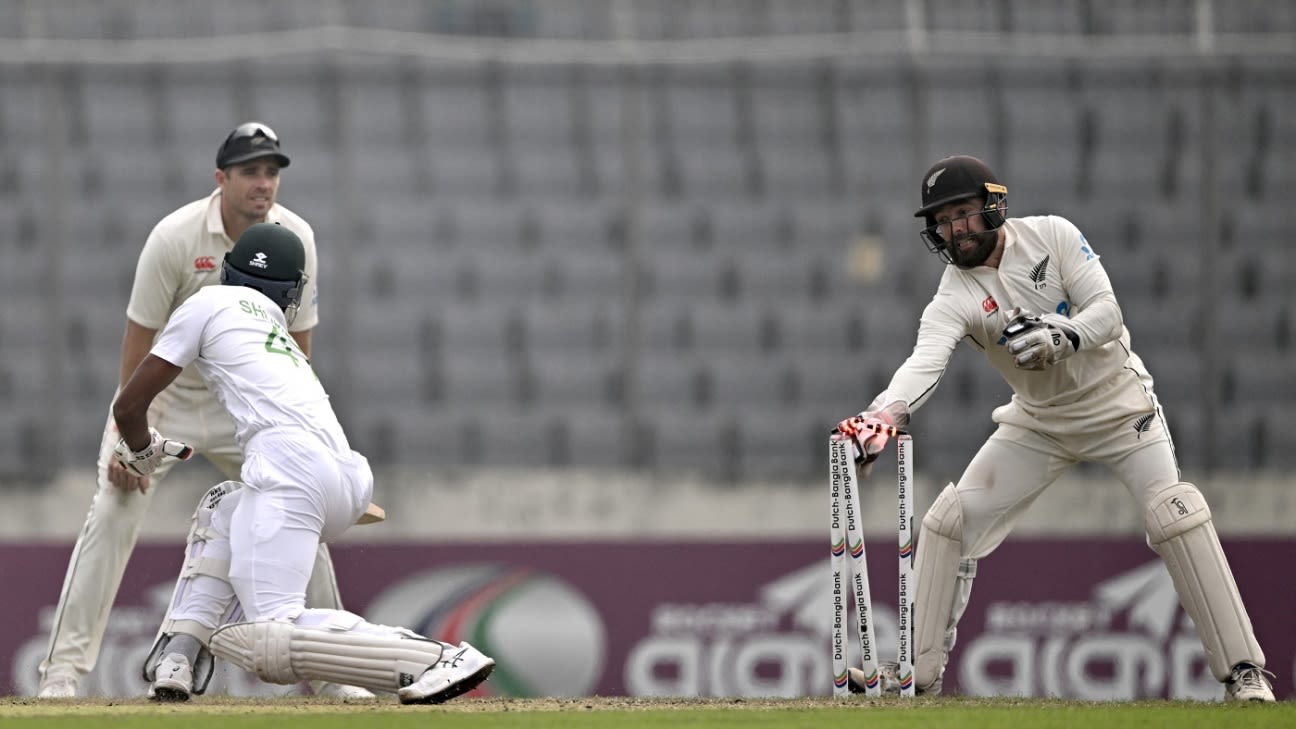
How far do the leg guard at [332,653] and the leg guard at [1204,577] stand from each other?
2.23 metres

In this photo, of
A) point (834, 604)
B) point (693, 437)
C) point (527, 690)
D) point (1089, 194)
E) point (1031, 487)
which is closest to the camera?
point (834, 604)

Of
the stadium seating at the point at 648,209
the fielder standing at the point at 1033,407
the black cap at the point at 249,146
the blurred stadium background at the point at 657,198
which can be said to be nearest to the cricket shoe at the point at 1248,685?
the fielder standing at the point at 1033,407

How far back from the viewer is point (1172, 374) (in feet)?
31.0

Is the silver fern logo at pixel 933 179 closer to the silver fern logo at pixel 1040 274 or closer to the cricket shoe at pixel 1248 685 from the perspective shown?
the silver fern logo at pixel 1040 274

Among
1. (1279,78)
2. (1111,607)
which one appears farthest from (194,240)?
(1279,78)

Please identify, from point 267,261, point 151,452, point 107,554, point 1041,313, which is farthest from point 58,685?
point 1041,313

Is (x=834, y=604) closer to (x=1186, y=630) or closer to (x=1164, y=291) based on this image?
(x=1186, y=630)

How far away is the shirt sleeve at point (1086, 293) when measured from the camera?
5.26m

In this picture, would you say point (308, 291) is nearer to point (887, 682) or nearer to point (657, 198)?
point (887, 682)

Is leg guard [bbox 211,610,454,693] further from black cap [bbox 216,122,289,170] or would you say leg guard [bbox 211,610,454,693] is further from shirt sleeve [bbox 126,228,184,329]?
black cap [bbox 216,122,289,170]

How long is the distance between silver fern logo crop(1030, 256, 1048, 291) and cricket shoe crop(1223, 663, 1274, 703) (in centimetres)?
126

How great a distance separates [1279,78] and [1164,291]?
1.44 metres

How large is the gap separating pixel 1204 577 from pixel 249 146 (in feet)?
10.5

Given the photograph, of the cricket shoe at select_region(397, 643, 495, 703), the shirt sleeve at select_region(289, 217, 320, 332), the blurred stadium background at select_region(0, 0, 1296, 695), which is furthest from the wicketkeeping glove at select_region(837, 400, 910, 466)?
the blurred stadium background at select_region(0, 0, 1296, 695)
